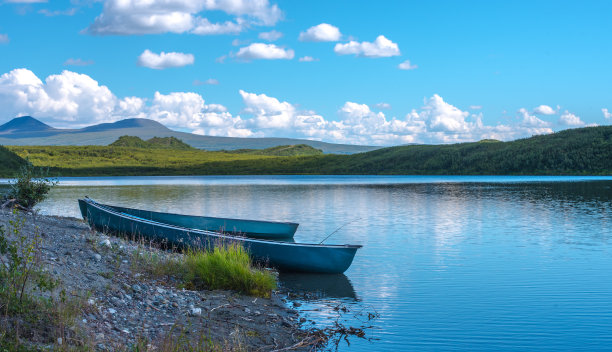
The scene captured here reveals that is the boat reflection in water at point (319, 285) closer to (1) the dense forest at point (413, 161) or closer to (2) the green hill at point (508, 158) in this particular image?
(2) the green hill at point (508, 158)

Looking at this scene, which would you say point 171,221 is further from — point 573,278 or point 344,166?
point 344,166

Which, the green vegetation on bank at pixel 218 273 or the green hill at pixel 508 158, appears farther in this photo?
the green hill at pixel 508 158

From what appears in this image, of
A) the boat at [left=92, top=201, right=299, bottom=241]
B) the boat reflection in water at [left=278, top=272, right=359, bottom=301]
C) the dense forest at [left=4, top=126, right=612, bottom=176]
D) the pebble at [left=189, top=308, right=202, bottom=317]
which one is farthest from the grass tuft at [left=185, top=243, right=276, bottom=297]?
the dense forest at [left=4, top=126, right=612, bottom=176]

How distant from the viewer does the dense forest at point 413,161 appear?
112513mm

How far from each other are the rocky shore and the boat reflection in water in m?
1.17

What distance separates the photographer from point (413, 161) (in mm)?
146000

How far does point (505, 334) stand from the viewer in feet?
37.3

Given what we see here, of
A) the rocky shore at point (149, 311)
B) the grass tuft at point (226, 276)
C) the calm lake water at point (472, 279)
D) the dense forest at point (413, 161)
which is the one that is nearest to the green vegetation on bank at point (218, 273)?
the grass tuft at point (226, 276)

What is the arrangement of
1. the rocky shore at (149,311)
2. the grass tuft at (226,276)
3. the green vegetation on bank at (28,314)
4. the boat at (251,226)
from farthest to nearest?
1. the boat at (251,226)
2. the grass tuft at (226,276)
3. the rocky shore at (149,311)
4. the green vegetation on bank at (28,314)

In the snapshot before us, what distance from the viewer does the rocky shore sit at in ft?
30.0

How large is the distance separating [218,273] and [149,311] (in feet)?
11.0

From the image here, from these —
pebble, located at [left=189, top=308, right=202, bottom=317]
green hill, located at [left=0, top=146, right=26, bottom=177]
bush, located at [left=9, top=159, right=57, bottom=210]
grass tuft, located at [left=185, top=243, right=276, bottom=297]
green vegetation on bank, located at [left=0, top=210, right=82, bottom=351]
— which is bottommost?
pebble, located at [left=189, top=308, right=202, bottom=317]

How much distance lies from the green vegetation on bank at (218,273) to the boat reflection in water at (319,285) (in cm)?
125

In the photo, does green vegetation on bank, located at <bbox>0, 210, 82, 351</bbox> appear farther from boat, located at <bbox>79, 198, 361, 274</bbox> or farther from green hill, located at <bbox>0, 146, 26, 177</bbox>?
green hill, located at <bbox>0, 146, 26, 177</bbox>
